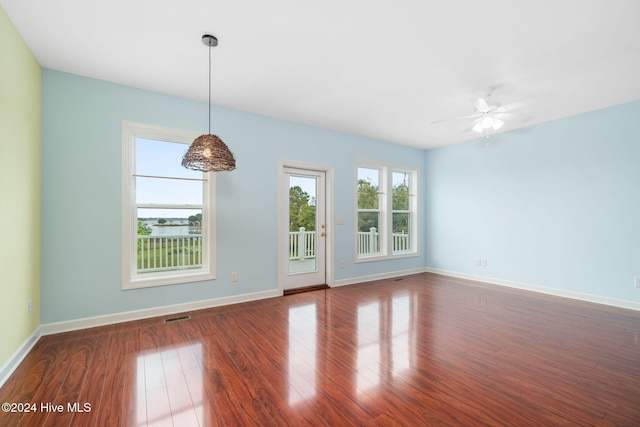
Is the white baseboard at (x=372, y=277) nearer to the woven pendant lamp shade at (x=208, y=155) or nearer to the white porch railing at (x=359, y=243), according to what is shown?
the white porch railing at (x=359, y=243)

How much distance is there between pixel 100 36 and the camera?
2453 mm

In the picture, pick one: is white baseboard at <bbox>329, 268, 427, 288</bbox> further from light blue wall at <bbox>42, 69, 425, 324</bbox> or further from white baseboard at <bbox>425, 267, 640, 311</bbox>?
light blue wall at <bbox>42, 69, 425, 324</bbox>

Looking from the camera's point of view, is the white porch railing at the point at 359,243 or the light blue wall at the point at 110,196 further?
the white porch railing at the point at 359,243

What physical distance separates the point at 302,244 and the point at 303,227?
30cm

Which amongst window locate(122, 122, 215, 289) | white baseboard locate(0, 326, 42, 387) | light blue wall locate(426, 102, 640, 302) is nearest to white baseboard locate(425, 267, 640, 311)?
light blue wall locate(426, 102, 640, 302)

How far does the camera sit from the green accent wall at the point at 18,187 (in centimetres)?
214

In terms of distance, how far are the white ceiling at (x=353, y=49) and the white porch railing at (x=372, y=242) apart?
2.65 metres

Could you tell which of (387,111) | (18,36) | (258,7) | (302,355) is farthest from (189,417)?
(387,111)

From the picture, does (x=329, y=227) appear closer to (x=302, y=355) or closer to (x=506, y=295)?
(x=302, y=355)

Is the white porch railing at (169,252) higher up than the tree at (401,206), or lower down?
lower down

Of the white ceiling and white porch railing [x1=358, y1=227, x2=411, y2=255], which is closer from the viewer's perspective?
the white ceiling

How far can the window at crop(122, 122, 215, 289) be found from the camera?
336cm

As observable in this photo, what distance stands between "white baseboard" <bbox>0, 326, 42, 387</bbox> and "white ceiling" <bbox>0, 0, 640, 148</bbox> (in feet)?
8.85

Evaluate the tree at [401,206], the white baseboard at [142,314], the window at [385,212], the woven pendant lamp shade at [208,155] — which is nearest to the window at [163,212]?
the white baseboard at [142,314]
